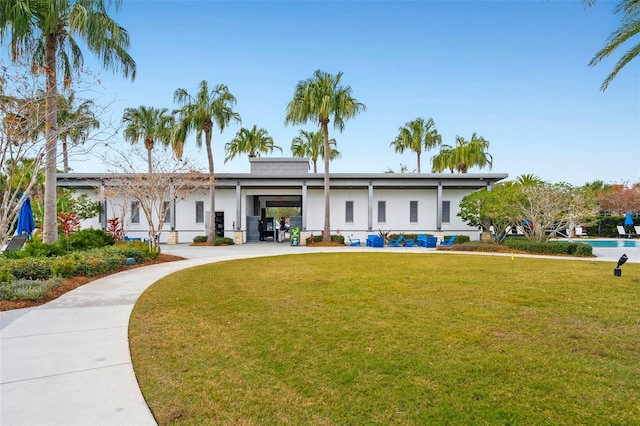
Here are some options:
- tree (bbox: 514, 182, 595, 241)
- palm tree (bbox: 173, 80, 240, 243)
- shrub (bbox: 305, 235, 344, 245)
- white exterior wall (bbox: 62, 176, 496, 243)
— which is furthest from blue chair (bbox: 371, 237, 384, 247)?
palm tree (bbox: 173, 80, 240, 243)

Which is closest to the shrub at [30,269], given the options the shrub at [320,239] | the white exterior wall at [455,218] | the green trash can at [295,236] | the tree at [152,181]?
the tree at [152,181]

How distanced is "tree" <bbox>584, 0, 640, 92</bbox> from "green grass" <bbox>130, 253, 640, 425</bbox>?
5633 millimetres

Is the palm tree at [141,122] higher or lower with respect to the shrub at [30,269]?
higher

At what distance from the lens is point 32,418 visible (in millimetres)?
2518

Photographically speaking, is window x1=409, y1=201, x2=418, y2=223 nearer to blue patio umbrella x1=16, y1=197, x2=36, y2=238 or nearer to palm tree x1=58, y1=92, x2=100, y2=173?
palm tree x1=58, y1=92, x2=100, y2=173

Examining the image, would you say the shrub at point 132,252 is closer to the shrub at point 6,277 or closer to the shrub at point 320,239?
the shrub at point 6,277

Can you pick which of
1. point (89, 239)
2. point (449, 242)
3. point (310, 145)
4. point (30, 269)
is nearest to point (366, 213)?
point (449, 242)

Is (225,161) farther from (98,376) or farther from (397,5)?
(98,376)

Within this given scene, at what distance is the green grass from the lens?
8.84ft

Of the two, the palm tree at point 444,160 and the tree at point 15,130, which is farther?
the palm tree at point 444,160

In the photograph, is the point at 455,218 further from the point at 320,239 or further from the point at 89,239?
the point at 89,239

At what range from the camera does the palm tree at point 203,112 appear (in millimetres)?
20219

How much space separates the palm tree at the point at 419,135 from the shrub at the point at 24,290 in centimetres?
3257

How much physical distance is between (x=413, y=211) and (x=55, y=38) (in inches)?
852
